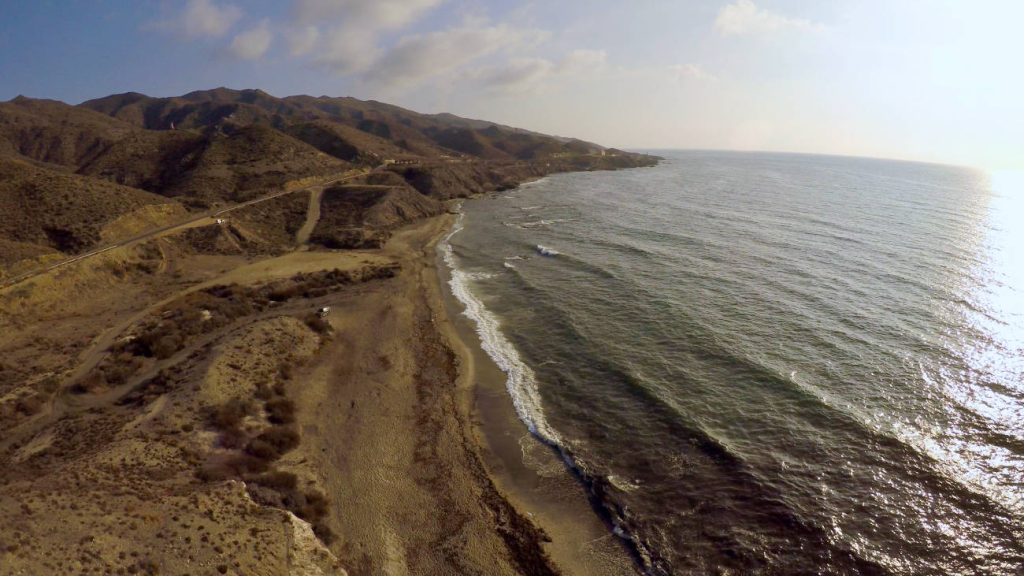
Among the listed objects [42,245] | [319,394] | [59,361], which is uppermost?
[42,245]

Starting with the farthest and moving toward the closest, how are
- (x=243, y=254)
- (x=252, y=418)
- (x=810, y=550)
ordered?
(x=243, y=254), (x=252, y=418), (x=810, y=550)

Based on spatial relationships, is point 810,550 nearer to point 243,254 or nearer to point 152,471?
point 152,471

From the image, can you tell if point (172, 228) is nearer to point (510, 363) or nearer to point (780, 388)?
point (510, 363)

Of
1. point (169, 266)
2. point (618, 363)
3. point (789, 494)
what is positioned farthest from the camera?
point (169, 266)

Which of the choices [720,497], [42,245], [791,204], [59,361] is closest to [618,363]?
[720,497]

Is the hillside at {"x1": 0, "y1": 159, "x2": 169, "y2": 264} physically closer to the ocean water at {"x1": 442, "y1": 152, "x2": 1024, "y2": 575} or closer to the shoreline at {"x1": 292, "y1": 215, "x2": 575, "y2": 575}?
the shoreline at {"x1": 292, "y1": 215, "x2": 575, "y2": 575}

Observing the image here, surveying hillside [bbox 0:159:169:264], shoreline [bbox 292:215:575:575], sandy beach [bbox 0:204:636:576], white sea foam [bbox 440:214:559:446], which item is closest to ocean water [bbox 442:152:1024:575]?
white sea foam [bbox 440:214:559:446]

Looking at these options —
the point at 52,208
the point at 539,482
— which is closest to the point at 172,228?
the point at 52,208
